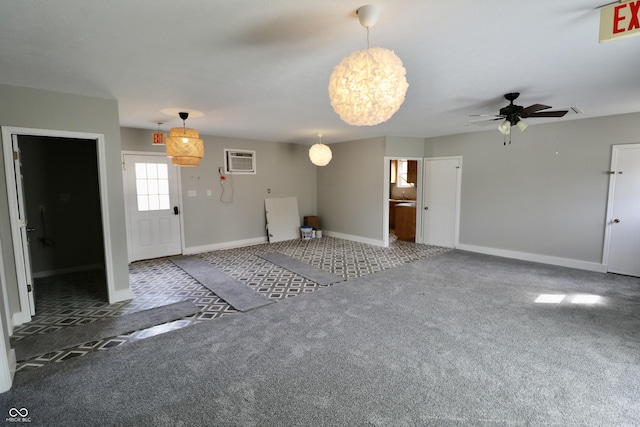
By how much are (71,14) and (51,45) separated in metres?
0.63

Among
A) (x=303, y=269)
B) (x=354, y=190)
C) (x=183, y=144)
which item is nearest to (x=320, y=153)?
(x=354, y=190)

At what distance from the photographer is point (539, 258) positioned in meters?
5.32

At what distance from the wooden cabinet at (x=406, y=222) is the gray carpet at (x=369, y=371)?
11.9ft

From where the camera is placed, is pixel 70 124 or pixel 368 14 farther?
pixel 70 124

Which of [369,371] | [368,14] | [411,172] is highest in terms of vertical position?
[368,14]

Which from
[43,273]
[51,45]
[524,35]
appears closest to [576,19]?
[524,35]

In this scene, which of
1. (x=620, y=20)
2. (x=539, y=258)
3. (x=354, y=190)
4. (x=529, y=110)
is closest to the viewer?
(x=620, y=20)

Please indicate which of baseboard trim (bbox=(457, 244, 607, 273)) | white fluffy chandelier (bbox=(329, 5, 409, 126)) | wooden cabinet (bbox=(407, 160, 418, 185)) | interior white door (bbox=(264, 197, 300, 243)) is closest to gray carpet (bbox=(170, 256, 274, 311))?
interior white door (bbox=(264, 197, 300, 243))

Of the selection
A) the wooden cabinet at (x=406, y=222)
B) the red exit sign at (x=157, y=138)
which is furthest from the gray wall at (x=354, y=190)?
the red exit sign at (x=157, y=138)

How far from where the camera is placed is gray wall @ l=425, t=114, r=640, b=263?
15.4 feet

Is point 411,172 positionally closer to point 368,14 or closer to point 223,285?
point 223,285

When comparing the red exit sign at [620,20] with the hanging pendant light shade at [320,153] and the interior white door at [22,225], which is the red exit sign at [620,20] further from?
the interior white door at [22,225]

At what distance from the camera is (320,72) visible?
2768 mm

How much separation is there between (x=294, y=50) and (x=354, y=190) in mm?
5027
